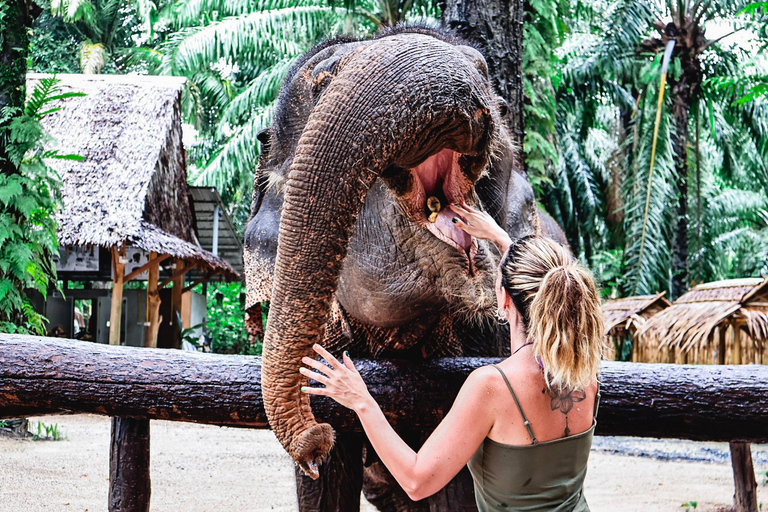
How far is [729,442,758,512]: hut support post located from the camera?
529cm

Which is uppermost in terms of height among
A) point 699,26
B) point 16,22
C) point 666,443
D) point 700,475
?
Answer: point 699,26

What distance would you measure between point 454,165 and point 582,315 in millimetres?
507

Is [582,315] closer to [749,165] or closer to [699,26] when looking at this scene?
[699,26]

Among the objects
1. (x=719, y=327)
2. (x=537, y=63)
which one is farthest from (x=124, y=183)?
(x=719, y=327)

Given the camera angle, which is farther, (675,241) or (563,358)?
(675,241)

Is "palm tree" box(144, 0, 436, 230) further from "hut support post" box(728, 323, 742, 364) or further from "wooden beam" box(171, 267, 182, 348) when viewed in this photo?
"hut support post" box(728, 323, 742, 364)

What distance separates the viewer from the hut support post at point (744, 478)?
529cm

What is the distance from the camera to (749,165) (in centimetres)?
2300

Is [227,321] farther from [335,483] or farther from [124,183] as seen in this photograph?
[335,483]

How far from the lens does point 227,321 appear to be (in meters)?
20.5

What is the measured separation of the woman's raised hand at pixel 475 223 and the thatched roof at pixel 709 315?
676 centimetres

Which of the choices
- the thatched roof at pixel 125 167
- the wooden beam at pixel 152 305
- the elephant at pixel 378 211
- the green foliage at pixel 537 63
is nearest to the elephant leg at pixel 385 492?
the elephant at pixel 378 211

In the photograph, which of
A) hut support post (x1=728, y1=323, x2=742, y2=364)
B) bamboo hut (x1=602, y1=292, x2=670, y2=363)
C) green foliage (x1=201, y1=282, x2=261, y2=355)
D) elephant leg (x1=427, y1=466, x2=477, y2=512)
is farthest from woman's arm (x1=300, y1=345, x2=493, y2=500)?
green foliage (x1=201, y1=282, x2=261, y2=355)

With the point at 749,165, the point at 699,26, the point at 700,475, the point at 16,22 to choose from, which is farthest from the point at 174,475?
the point at 749,165
